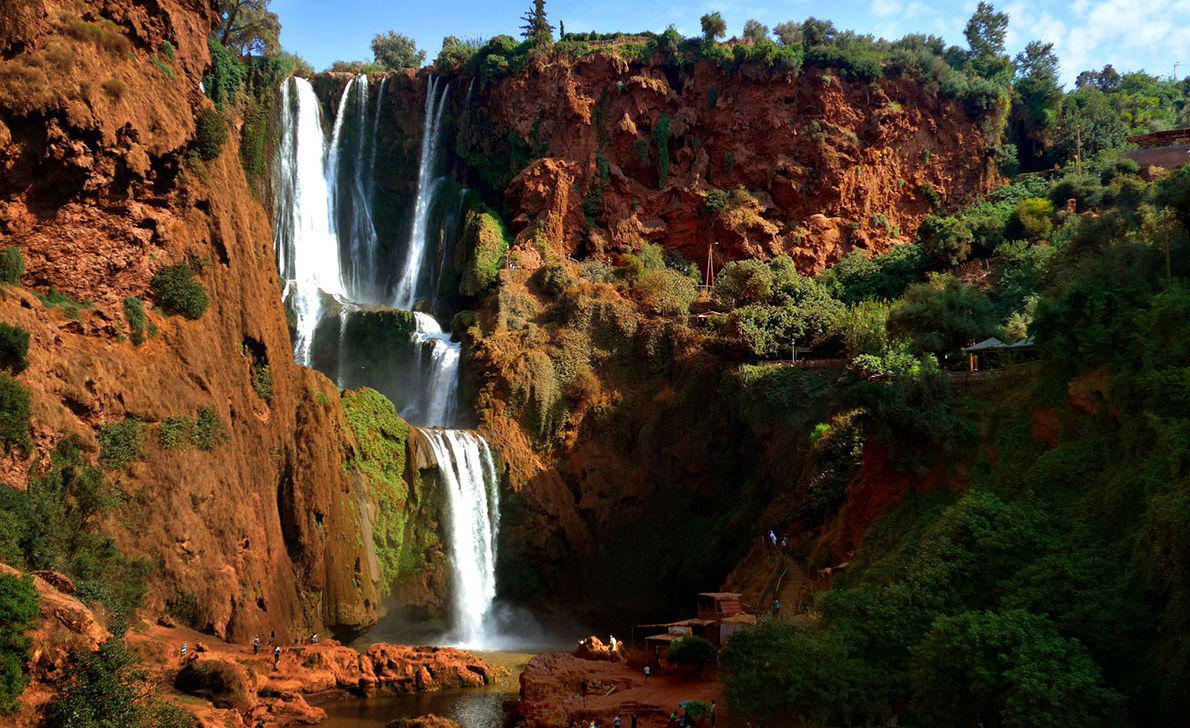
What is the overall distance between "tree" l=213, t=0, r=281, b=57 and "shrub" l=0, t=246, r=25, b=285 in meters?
37.7

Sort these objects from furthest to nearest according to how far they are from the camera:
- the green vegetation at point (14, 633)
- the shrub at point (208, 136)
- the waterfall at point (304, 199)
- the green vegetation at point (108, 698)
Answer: the waterfall at point (304, 199)
the shrub at point (208, 136)
the green vegetation at point (108, 698)
the green vegetation at point (14, 633)

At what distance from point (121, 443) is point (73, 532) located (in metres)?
3.06

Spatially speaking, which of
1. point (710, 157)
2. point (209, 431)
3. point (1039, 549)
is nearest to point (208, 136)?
→ point (209, 431)

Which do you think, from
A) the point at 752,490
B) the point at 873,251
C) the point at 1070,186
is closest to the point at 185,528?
the point at 752,490

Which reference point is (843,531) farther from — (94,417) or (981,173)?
(981,173)

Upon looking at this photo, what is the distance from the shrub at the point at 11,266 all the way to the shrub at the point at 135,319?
310 cm

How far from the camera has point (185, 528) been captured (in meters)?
29.3

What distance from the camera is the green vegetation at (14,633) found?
1956 centimetres

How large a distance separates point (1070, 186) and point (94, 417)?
49613mm

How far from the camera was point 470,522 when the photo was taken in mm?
42750

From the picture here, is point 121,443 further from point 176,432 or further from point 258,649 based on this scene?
point 258,649

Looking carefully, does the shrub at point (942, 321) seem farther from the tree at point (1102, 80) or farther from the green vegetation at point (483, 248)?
the tree at point (1102, 80)

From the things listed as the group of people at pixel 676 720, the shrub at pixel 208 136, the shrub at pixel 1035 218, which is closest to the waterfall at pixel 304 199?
the shrub at pixel 208 136

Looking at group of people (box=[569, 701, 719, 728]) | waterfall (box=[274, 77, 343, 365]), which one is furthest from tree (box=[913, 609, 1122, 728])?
waterfall (box=[274, 77, 343, 365])
